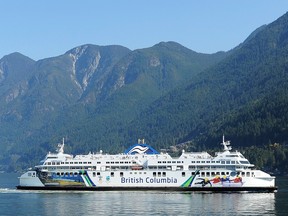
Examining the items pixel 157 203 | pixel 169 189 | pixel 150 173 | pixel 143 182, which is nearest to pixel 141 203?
pixel 157 203

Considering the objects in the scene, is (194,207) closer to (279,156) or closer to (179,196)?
(179,196)

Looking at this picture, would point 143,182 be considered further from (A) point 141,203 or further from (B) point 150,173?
(A) point 141,203

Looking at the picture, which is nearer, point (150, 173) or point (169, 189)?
point (169, 189)

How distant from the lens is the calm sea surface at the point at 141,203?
78.9m

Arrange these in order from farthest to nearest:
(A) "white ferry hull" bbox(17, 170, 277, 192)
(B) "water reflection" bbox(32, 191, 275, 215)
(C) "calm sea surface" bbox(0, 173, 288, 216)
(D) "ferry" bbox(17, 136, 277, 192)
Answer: (D) "ferry" bbox(17, 136, 277, 192)
(A) "white ferry hull" bbox(17, 170, 277, 192)
(C) "calm sea surface" bbox(0, 173, 288, 216)
(B) "water reflection" bbox(32, 191, 275, 215)

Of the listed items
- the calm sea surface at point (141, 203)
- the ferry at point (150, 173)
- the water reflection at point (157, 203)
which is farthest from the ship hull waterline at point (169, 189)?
the water reflection at point (157, 203)

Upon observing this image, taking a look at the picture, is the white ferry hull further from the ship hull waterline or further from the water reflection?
the water reflection

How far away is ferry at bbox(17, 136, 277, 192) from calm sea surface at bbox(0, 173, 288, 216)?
2.20 meters

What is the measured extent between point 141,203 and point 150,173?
20233 millimetres

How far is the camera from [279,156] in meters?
195

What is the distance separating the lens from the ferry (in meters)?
105

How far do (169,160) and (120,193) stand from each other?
10.4 metres

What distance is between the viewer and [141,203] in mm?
88125

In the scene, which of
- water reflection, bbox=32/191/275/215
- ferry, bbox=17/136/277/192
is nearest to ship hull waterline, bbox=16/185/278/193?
ferry, bbox=17/136/277/192
